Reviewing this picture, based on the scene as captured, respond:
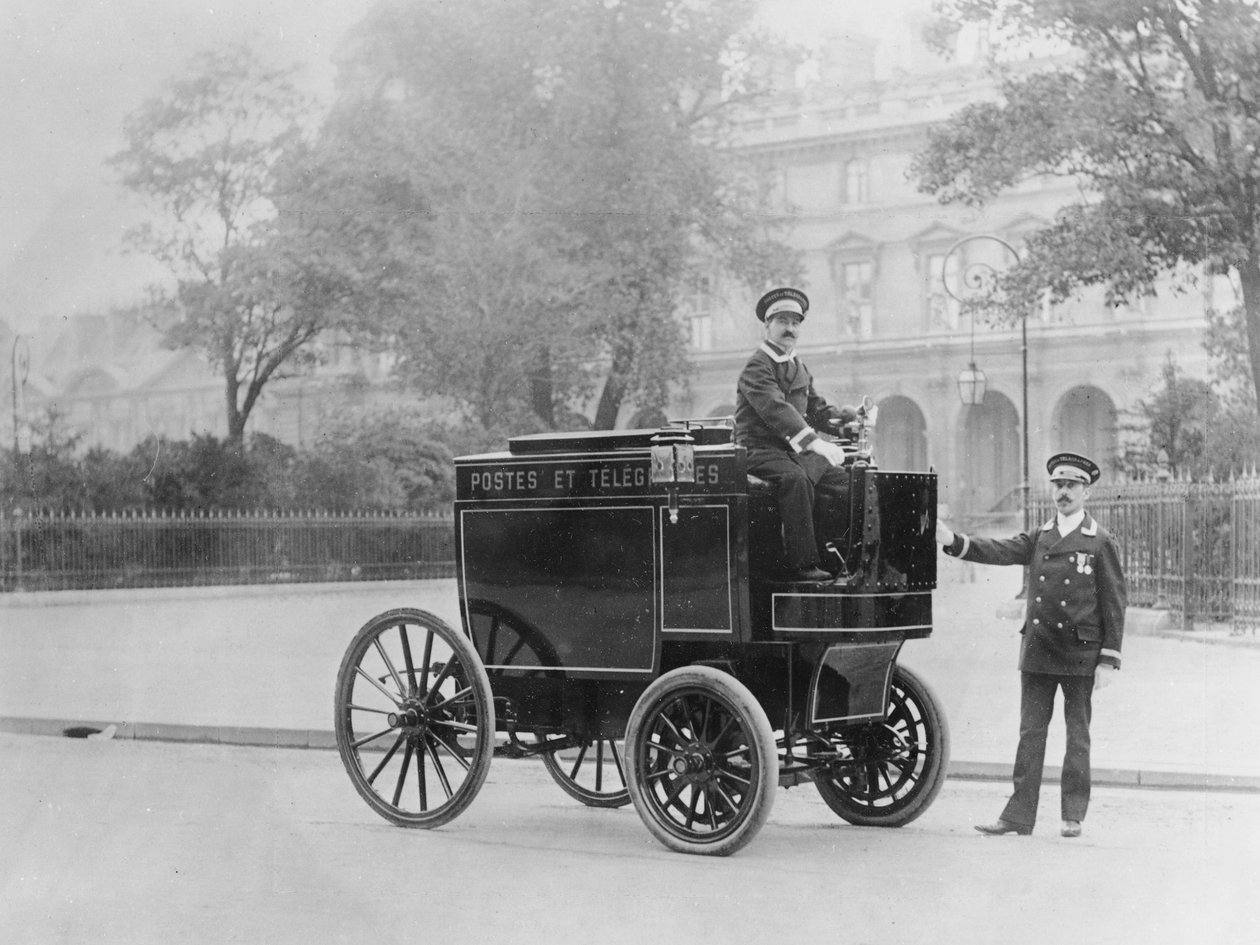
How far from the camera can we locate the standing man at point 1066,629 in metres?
7.34

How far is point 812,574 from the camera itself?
23.0 ft

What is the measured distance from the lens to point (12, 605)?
2414 cm

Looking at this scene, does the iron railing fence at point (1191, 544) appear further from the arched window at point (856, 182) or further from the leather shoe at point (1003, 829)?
the leather shoe at point (1003, 829)

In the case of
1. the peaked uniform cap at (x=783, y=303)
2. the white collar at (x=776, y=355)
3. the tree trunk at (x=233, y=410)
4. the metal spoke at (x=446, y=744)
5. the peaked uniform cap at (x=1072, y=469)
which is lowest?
the metal spoke at (x=446, y=744)

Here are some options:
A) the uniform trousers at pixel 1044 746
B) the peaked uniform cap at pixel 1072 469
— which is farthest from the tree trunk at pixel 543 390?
the uniform trousers at pixel 1044 746

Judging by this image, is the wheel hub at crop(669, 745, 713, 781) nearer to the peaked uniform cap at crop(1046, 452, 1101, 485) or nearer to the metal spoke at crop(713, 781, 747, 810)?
the metal spoke at crop(713, 781, 747, 810)

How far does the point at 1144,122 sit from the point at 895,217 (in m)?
16.4

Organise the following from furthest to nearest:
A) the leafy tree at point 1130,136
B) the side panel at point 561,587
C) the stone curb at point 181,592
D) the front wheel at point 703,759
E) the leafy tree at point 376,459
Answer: the leafy tree at point 376,459, the stone curb at point 181,592, the leafy tree at point 1130,136, the side panel at point 561,587, the front wheel at point 703,759

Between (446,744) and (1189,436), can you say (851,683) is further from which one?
(1189,436)

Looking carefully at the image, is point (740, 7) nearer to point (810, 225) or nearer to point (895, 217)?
point (810, 225)

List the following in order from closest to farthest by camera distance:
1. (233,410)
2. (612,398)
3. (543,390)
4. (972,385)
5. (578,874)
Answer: (578,874) → (972,385) → (612,398) → (543,390) → (233,410)

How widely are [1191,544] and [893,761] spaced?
1149 centimetres

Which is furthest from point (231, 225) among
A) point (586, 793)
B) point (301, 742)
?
point (586, 793)

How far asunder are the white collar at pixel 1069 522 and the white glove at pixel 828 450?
3.57ft
